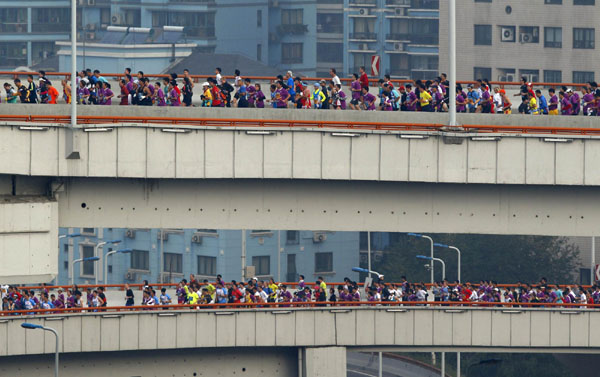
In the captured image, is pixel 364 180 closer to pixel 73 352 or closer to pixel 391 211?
pixel 391 211

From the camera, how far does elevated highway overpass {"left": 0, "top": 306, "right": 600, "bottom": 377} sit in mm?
56375

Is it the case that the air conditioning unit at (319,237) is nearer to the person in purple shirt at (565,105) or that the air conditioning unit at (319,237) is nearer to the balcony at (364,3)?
the balcony at (364,3)

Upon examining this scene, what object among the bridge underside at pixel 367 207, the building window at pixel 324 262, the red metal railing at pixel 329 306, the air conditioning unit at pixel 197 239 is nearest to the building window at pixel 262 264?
the air conditioning unit at pixel 197 239

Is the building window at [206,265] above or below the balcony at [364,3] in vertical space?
below

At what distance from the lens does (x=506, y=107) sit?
168 ft

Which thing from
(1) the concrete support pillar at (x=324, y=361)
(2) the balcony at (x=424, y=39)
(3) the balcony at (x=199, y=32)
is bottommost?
(1) the concrete support pillar at (x=324, y=361)

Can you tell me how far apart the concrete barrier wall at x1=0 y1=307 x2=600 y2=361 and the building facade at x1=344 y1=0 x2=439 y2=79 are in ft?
284

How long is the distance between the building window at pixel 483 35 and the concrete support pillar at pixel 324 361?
2582 inches

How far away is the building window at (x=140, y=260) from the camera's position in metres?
113

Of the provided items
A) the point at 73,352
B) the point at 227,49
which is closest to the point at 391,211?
the point at 73,352

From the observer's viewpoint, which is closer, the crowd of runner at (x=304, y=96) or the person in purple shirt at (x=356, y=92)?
the crowd of runner at (x=304, y=96)

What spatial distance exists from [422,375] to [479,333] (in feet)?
141

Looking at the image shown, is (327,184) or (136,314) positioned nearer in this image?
(327,184)

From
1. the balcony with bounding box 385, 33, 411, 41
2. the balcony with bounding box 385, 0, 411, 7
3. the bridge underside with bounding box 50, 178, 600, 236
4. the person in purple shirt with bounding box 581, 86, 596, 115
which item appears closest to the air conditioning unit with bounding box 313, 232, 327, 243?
the balcony with bounding box 385, 33, 411, 41
